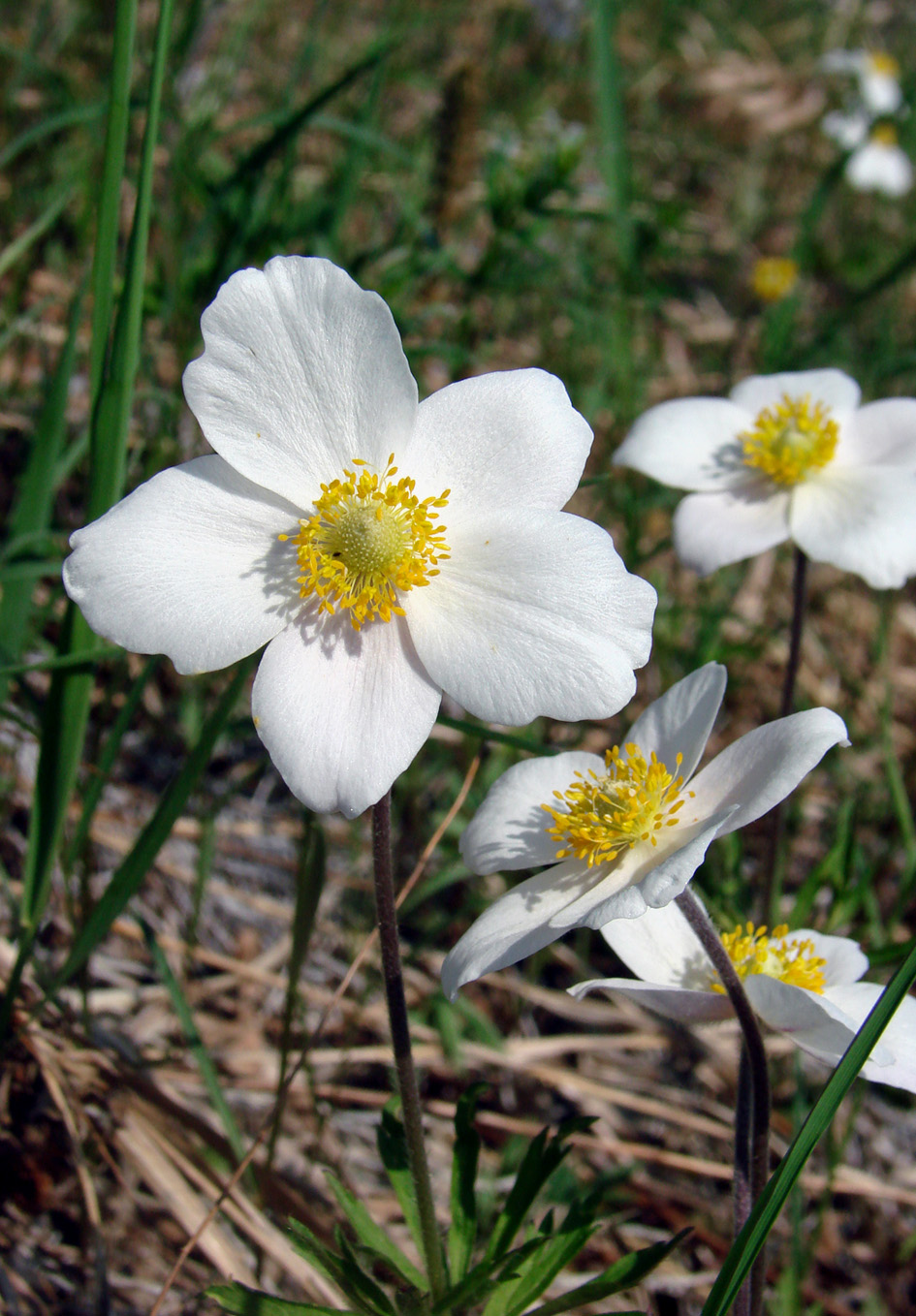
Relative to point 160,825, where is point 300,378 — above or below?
above

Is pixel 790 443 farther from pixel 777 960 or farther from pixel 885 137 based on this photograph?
pixel 885 137

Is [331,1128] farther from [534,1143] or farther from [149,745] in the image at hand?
[149,745]

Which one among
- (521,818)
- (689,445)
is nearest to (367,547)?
(521,818)

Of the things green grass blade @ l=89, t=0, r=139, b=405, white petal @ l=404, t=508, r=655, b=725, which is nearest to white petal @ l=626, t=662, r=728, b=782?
white petal @ l=404, t=508, r=655, b=725

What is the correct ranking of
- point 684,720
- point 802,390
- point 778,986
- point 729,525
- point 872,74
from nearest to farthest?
point 778,986 → point 684,720 → point 729,525 → point 802,390 → point 872,74

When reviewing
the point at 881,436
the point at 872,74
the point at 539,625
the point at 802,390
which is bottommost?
the point at 539,625

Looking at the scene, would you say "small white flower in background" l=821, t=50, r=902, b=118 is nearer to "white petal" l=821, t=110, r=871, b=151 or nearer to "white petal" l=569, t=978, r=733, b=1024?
"white petal" l=821, t=110, r=871, b=151

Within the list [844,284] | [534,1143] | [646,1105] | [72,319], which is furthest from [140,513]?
[844,284]

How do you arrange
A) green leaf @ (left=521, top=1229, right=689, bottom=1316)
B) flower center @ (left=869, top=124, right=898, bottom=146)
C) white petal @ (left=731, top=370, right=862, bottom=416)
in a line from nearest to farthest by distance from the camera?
1. green leaf @ (left=521, top=1229, right=689, bottom=1316)
2. white petal @ (left=731, top=370, right=862, bottom=416)
3. flower center @ (left=869, top=124, right=898, bottom=146)
